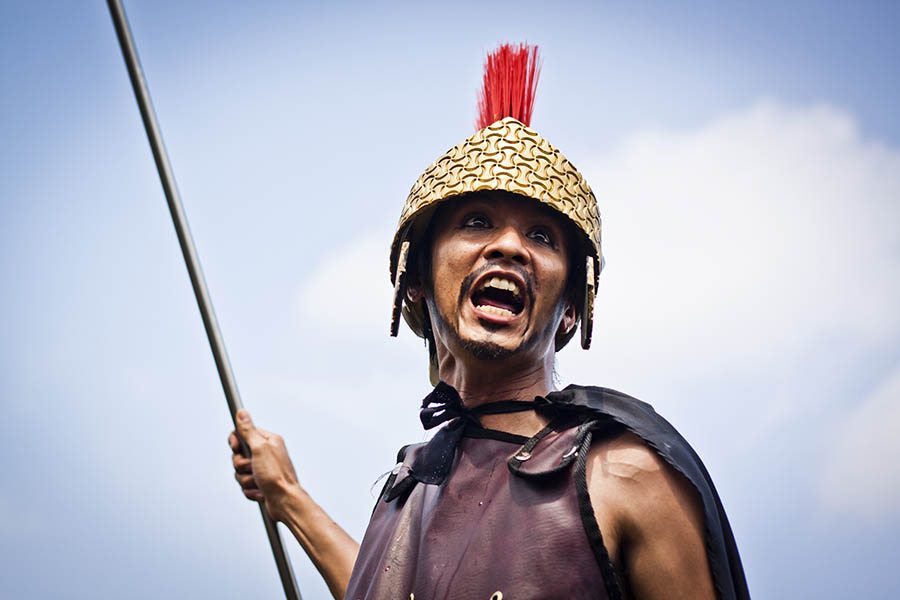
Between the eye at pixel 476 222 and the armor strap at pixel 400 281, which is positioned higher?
the eye at pixel 476 222

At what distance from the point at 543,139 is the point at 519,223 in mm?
393

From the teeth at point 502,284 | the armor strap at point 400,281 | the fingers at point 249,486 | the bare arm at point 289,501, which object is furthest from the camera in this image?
the fingers at point 249,486

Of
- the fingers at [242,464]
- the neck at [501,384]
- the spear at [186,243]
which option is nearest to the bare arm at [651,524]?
the neck at [501,384]

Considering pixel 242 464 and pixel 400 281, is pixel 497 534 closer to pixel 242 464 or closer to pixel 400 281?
pixel 400 281

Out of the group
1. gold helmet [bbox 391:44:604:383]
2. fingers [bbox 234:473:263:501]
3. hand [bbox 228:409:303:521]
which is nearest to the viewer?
gold helmet [bbox 391:44:604:383]

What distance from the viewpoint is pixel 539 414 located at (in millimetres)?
3033

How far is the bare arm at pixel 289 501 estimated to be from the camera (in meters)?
3.66

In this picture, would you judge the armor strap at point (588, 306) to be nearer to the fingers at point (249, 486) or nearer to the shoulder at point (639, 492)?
the shoulder at point (639, 492)

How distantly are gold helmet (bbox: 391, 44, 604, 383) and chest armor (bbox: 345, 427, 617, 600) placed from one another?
0.67 meters

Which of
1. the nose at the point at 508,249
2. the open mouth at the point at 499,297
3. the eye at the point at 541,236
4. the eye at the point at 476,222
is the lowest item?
the open mouth at the point at 499,297

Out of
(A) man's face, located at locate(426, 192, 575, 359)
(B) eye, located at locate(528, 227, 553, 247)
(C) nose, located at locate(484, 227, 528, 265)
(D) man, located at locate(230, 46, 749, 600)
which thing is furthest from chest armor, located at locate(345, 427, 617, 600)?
(B) eye, located at locate(528, 227, 553, 247)

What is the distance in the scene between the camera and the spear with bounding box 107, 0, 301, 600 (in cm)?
337

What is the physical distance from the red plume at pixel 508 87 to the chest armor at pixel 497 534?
130 centimetres

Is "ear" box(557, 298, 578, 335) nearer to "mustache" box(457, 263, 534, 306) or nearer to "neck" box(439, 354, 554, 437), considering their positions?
"neck" box(439, 354, 554, 437)
